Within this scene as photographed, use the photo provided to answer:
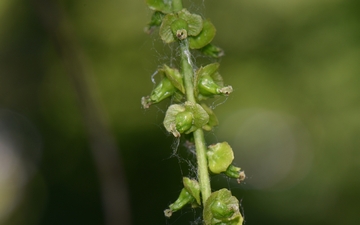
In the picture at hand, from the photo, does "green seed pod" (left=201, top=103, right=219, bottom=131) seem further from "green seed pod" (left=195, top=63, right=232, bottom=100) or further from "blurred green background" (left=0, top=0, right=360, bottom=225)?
"blurred green background" (left=0, top=0, right=360, bottom=225)

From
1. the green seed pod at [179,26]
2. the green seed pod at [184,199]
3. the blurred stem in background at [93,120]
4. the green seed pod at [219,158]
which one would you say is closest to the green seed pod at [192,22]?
the green seed pod at [179,26]

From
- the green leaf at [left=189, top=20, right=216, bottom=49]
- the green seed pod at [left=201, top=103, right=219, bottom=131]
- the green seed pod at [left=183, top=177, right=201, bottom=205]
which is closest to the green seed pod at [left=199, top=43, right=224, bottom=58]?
the green leaf at [left=189, top=20, right=216, bottom=49]

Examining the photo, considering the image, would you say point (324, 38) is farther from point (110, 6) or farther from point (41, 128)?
point (41, 128)

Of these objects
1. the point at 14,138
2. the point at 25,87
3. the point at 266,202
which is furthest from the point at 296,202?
the point at 14,138

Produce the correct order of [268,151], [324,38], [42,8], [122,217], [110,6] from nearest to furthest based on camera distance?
1. [122,217]
2. [42,8]
3. [324,38]
4. [110,6]
5. [268,151]

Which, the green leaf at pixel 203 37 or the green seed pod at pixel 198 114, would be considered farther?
the green leaf at pixel 203 37

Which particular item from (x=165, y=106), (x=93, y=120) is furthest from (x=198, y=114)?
(x=165, y=106)

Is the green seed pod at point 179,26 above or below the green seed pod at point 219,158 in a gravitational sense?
above

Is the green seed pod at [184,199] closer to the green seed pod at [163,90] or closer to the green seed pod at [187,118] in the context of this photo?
the green seed pod at [187,118]
